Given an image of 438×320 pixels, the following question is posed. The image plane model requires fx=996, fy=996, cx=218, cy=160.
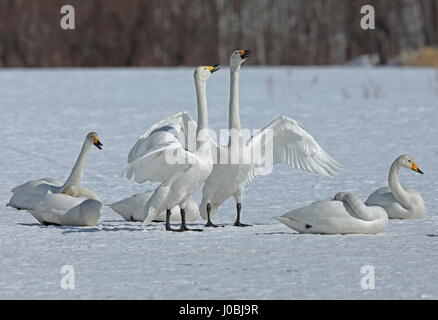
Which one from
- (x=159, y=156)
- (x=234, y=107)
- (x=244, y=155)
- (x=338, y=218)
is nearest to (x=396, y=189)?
(x=338, y=218)

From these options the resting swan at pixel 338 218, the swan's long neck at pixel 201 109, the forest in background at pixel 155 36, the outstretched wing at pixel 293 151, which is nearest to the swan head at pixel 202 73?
the swan's long neck at pixel 201 109

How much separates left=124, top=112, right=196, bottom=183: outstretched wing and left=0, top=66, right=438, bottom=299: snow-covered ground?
425 mm

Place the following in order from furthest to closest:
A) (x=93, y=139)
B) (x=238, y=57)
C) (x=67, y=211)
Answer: (x=93, y=139), (x=238, y=57), (x=67, y=211)

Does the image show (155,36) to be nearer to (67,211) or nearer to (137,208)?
(137,208)

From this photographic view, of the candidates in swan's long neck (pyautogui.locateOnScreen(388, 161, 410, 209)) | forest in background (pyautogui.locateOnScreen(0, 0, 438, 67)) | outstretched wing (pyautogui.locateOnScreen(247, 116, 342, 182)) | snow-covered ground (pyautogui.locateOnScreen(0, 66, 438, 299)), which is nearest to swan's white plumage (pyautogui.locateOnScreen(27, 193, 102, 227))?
snow-covered ground (pyautogui.locateOnScreen(0, 66, 438, 299))

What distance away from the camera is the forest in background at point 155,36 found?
987 inches

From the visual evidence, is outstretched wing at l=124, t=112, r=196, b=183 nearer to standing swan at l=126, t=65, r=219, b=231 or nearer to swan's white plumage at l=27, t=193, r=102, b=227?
standing swan at l=126, t=65, r=219, b=231

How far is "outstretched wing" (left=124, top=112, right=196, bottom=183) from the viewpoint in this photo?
22.0 ft

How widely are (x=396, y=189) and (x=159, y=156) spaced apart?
1.78 metres

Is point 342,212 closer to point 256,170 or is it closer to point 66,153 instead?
point 256,170

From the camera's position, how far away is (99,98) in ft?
50.9

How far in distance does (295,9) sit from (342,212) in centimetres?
3030

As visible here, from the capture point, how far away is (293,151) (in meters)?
7.82
